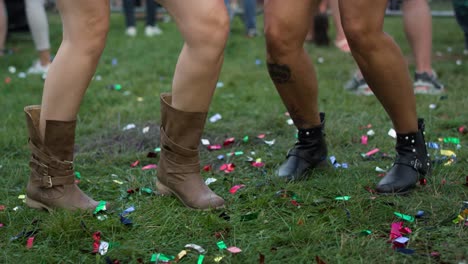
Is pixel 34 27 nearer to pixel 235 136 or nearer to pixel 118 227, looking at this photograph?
pixel 235 136

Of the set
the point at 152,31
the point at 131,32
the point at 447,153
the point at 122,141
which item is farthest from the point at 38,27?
the point at 447,153

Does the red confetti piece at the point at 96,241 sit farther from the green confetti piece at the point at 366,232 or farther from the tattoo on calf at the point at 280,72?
Answer: the tattoo on calf at the point at 280,72

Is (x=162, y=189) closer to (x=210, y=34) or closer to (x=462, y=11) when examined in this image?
(x=210, y=34)

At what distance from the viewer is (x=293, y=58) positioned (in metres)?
2.65

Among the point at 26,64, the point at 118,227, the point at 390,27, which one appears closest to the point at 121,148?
the point at 118,227

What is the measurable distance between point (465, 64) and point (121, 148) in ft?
11.6

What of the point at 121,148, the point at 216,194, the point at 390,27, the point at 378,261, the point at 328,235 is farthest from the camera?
the point at 390,27

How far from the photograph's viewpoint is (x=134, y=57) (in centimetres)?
687

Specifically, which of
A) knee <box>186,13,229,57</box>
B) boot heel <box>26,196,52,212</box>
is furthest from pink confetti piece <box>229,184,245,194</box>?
boot heel <box>26,196,52,212</box>

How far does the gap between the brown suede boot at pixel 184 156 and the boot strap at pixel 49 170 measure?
1.26 feet

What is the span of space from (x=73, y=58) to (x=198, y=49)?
0.47 m

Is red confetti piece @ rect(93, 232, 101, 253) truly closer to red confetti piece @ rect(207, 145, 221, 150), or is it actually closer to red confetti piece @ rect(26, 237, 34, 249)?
red confetti piece @ rect(26, 237, 34, 249)

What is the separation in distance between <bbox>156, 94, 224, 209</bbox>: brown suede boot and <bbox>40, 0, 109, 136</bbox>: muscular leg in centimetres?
32

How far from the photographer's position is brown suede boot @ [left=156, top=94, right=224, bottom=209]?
2.40 metres
